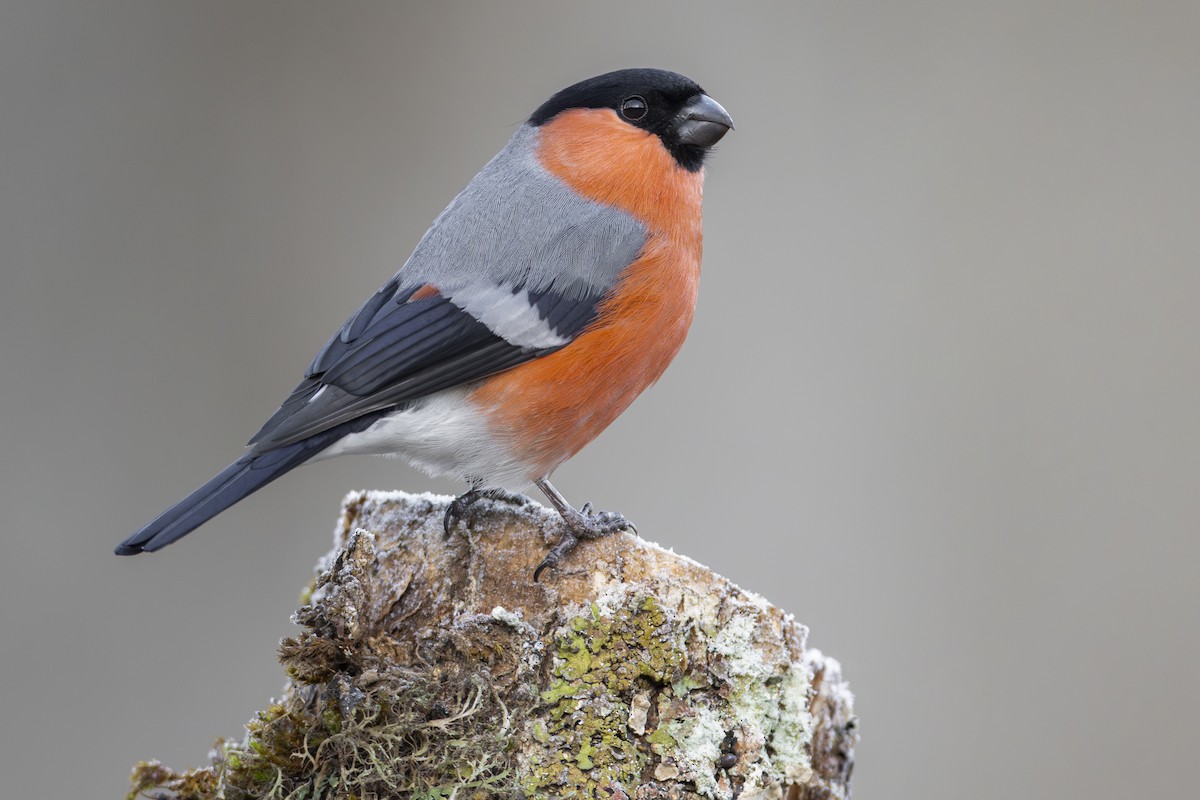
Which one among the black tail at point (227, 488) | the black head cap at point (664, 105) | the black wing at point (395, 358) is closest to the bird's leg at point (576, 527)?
the black wing at point (395, 358)

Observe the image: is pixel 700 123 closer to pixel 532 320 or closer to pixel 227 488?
pixel 532 320

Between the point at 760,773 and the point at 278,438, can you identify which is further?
the point at 278,438

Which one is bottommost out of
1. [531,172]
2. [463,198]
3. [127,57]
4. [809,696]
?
[809,696]

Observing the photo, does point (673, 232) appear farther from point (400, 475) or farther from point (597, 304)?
point (400, 475)

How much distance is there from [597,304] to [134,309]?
3071mm

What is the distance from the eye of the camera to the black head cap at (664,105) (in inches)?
129

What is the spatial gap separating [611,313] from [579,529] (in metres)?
0.74

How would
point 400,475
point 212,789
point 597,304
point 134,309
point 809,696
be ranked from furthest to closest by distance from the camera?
point 400,475, point 134,309, point 597,304, point 809,696, point 212,789

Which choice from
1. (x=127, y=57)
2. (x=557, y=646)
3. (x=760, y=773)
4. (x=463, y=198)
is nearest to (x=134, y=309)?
(x=127, y=57)

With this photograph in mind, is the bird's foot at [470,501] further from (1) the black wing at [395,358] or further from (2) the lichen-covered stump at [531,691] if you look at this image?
(1) the black wing at [395,358]

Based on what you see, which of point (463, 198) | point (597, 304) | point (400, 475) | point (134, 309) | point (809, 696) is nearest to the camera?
point (809, 696)

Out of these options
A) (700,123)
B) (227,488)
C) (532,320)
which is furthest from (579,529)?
(700,123)

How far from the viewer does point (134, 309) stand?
5.14m

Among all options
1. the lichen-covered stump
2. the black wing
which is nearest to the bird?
the black wing
